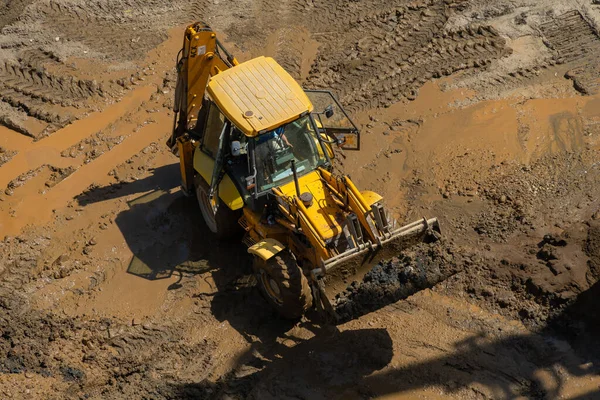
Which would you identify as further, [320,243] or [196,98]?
[196,98]

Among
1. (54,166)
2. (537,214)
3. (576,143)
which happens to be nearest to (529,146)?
(576,143)

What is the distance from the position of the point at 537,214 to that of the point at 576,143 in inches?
68.7

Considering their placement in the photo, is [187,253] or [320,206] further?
[187,253]

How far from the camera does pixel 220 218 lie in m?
9.27

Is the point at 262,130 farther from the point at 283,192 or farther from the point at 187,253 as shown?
the point at 187,253

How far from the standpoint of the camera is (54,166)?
11.3 m

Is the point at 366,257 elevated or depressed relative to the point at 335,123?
elevated

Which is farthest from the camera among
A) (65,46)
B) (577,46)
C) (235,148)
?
(65,46)

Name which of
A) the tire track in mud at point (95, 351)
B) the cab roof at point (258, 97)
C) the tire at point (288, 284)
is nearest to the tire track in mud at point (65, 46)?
the tire track in mud at point (95, 351)

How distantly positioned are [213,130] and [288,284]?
2511 millimetres

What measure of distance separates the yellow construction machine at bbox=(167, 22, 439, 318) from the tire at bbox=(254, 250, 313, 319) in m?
0.01

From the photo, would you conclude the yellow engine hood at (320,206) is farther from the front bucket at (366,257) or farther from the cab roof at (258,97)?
the cab roof at (258,97)

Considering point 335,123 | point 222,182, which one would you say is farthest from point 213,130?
point 335,123

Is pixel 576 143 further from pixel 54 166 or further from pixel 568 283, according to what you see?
pixel 54 166
